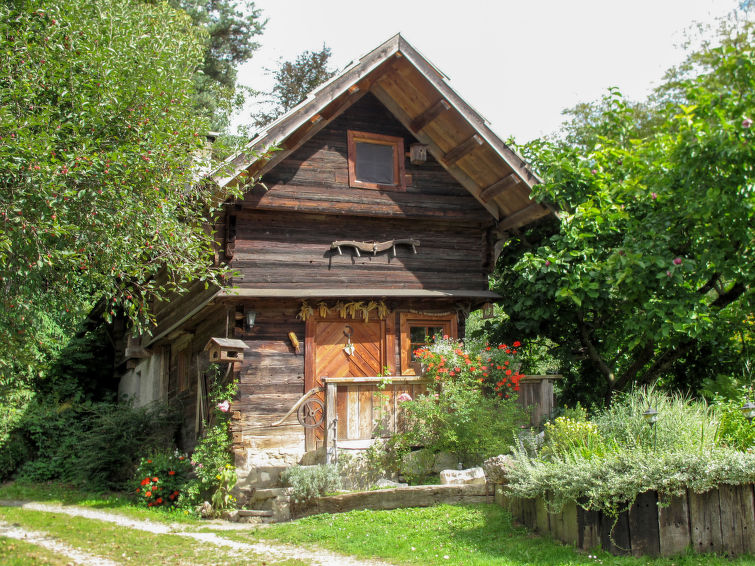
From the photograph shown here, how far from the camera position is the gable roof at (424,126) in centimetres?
1285

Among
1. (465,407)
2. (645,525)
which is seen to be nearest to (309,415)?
(465,407)

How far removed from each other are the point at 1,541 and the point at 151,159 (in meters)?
5.22

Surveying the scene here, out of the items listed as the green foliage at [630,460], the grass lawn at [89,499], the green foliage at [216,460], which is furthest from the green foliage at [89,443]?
the green foliage at [630,460]

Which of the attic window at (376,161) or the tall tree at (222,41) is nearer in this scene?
the attic window at (376,161)

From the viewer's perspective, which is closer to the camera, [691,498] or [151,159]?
[691,498]

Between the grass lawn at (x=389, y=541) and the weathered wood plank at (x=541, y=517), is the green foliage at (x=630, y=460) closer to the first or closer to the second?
the weathered wood plank at (x=541, y=517)

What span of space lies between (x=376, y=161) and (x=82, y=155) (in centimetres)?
687

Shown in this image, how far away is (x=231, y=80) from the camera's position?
27.9 metres

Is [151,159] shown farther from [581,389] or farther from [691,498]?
[581,389]

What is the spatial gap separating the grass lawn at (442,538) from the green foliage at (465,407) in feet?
4.74

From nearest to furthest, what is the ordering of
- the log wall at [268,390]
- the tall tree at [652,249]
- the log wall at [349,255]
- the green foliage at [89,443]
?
1. the tall tree at [652,249]
2. the log wall at [268,390]
3. the log wall at [349,255]
4. the green foliage at [89,443]

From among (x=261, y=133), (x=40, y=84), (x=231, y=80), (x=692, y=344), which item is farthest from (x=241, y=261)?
(x=231, y=80)

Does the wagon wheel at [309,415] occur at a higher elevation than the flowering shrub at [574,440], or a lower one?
higher

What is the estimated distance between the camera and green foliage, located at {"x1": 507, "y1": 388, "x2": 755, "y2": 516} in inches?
285
